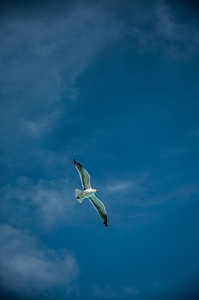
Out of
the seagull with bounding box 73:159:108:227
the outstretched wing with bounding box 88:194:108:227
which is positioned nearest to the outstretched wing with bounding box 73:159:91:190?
the seagull with bounding box 73:159:108:227

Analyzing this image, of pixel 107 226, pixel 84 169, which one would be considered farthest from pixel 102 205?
pixel 84 169

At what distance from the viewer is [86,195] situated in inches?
973

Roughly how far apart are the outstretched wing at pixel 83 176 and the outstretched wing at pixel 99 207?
1.02 meters

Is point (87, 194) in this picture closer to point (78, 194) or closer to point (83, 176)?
point (78, 194)

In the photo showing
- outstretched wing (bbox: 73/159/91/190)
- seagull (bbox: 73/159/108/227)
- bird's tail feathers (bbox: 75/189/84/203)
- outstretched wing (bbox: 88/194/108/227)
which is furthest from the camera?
outstretched wing (bbox: 88/194/108/227)

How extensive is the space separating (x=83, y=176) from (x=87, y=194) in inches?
54.8

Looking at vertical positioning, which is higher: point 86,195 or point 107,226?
point 86,195

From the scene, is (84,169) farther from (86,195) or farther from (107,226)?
(107,226)

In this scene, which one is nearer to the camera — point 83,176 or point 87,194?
point 83,176

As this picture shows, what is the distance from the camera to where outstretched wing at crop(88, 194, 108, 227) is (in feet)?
82.8

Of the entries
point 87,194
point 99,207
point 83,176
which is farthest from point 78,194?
point 99,207

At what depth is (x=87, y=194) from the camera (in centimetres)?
2464

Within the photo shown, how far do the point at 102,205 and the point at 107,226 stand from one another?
1.60 m

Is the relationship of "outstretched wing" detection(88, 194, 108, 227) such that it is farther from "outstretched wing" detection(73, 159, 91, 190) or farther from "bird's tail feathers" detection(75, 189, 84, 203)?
"outstretched wing" detection(73, 159, 91, 190)
